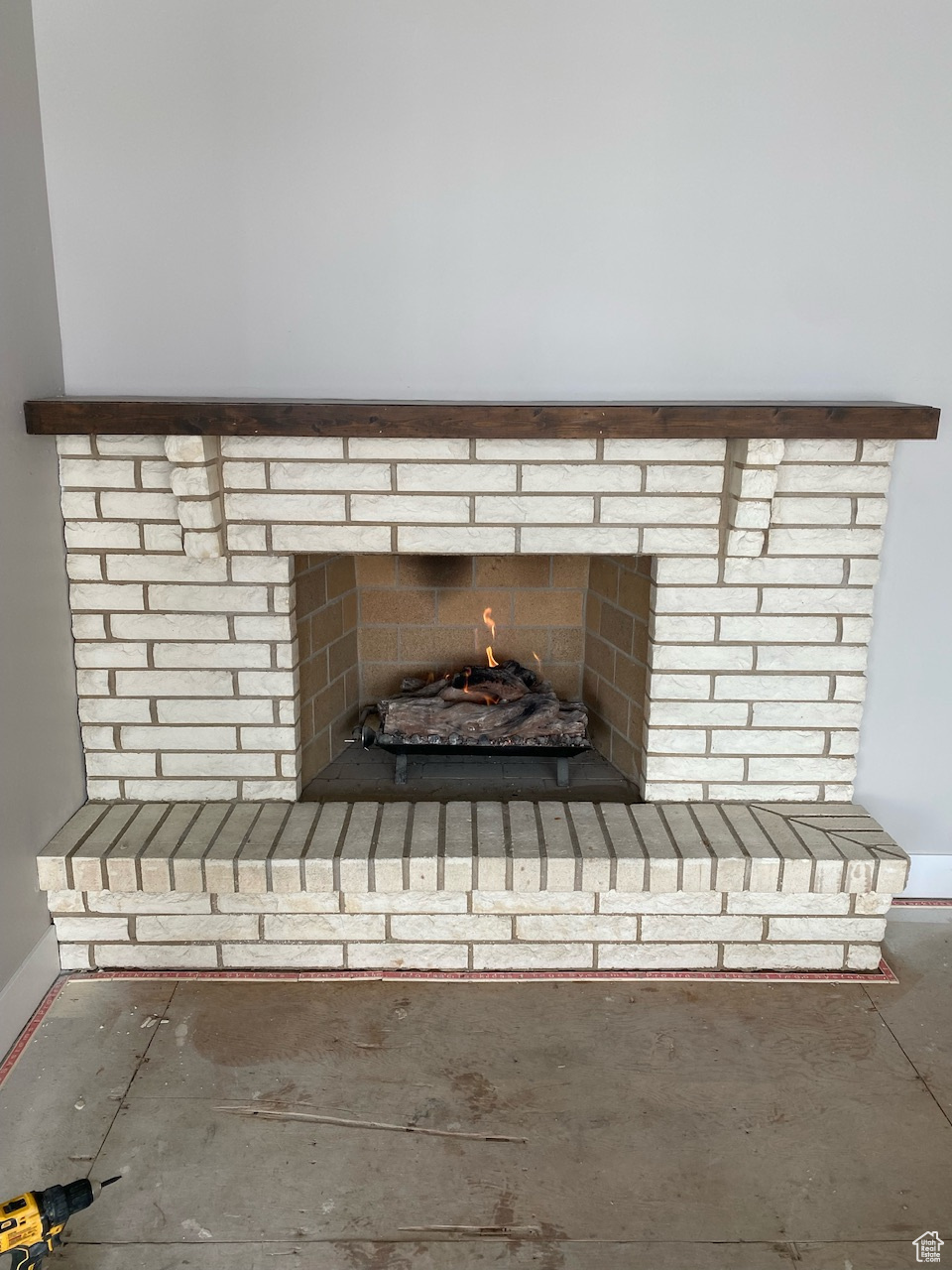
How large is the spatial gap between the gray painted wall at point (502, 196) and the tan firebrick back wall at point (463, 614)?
731mm

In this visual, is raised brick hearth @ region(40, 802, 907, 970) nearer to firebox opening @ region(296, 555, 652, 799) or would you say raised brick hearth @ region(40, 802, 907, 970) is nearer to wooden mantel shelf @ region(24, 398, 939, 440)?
firebox opening @ region(296, 555, 652, 799)

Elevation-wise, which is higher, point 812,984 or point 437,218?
point 437,218

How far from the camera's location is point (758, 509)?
2344 millimetres

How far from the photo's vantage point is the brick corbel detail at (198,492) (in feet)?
7.42

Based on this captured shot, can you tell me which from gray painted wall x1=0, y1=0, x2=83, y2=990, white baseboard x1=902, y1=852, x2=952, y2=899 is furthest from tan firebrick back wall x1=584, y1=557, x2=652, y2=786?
gray painted wall x1=0, y1=0, x2=83, y2=990

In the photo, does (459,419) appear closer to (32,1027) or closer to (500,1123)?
(500,1123)

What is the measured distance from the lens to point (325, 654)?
2848 millimetres

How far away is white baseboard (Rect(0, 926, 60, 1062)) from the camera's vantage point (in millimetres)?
2189

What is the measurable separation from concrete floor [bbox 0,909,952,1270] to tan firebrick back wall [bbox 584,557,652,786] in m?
0.68

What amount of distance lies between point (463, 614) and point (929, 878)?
154cm

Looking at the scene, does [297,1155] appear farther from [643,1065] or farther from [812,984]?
[812,984]

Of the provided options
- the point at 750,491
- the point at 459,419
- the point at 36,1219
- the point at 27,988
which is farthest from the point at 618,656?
the point at 36,1219

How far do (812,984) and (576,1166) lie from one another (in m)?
0.87

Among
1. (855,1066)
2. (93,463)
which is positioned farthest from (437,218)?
(855,1066)
